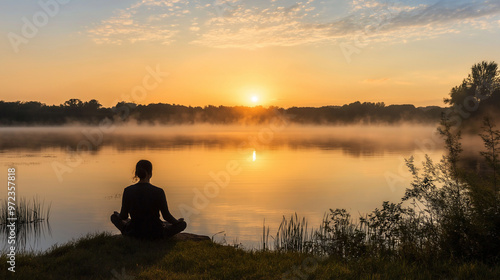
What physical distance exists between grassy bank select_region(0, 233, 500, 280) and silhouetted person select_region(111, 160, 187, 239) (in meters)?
0.48

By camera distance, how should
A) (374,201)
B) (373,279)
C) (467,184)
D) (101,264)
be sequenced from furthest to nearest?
(374,201) < (467,184) < (101,264) < (373,279)

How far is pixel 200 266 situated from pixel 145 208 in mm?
2438

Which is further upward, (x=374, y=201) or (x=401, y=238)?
(x=401, y=238)

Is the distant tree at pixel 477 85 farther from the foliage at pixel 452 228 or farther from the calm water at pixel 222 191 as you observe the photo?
the foliage at pixel 452 228

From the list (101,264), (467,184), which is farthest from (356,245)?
(101,264)

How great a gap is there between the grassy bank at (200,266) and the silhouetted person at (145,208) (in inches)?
18.8

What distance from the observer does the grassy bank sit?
828 cm

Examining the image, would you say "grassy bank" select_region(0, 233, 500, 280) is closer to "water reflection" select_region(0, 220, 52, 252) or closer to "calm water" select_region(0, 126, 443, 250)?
"calm water" select_region(0, 126, 443, 250)

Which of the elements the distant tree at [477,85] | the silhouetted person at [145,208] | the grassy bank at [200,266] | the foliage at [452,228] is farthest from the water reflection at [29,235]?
the distant tree at [477,85]

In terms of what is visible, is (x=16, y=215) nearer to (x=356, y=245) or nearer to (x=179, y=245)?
(x=179, y=245)

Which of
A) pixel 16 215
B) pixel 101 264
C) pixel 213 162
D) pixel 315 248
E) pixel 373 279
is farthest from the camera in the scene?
pixel 213 162

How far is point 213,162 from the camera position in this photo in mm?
50750

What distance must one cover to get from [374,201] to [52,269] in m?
20.5

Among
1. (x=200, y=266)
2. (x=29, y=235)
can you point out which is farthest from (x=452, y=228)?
(x=29, y=235)
